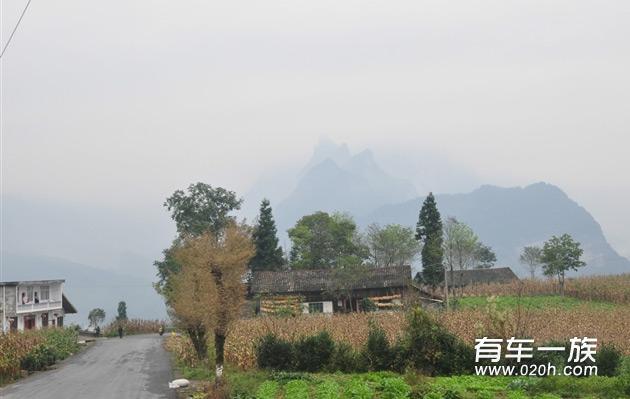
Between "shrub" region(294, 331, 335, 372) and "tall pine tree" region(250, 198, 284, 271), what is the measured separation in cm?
5183

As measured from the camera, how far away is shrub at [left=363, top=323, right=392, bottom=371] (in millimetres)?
26047

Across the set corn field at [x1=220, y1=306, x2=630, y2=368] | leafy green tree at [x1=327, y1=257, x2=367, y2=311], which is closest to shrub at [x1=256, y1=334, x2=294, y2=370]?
corn field at [x1=220, y1=306, x2=630, y2=368]

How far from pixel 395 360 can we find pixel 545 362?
19.2 feet

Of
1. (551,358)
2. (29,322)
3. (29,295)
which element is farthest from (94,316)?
(551,358)

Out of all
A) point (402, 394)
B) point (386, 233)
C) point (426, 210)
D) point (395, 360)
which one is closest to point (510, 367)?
point (395, 360)

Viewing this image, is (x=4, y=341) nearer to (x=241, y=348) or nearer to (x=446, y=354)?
(x=241, y=348)

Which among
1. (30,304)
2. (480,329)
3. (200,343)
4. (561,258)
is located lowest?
(200,343)

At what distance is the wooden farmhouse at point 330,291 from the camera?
196ft

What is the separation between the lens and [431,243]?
6209 cm

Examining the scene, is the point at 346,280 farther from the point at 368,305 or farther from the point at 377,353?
the point at 377,353

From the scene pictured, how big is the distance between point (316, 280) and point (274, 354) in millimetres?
35955

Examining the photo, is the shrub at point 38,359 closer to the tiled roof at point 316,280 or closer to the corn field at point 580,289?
the tiled roof at point 316,280

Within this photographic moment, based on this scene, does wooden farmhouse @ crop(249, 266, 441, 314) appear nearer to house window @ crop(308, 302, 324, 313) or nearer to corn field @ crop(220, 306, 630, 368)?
house window @ crop(308, 302, 324, 313)

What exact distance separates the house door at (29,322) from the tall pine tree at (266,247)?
25695 millimetres
